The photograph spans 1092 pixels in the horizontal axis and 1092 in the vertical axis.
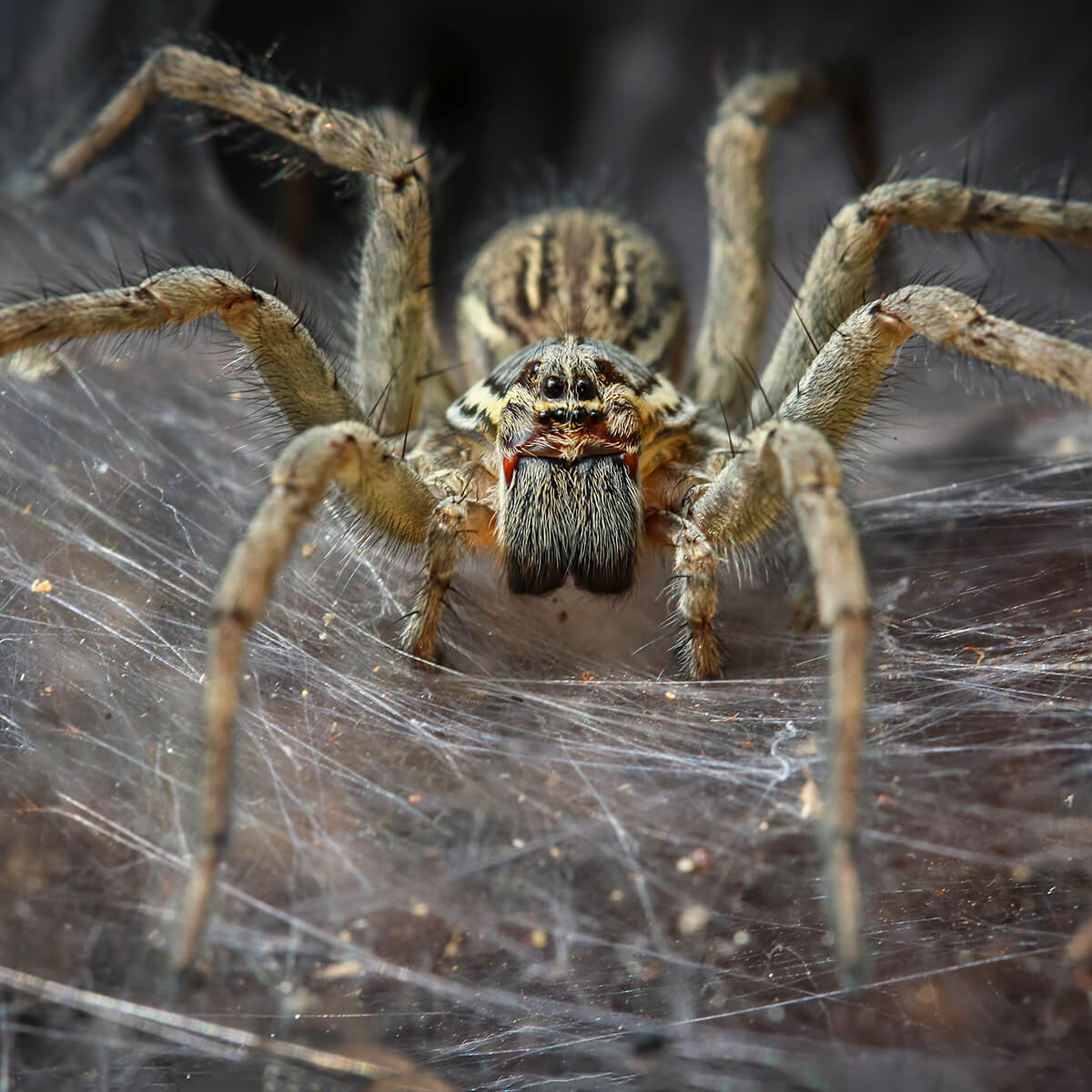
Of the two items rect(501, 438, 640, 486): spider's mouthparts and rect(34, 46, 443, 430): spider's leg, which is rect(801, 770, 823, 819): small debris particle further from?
rect(34, 46, 443, 430): spider's leg

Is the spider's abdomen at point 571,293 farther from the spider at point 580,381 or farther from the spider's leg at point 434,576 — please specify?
the spider's leg at point 434,576

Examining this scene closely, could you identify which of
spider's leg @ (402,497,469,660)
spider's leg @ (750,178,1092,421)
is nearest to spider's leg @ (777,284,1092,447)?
spider's leg @ (750,178,1092,421)

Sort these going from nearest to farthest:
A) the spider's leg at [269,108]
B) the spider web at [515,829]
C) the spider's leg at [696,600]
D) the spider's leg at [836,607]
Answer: the spider's leg at [836,607] → the spider web at [515,829] → the spider's leg at [696,600] → the spider's leg at [269,108]

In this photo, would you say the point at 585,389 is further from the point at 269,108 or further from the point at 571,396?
the point at 269,108

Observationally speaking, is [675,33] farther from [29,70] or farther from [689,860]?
[689,860]

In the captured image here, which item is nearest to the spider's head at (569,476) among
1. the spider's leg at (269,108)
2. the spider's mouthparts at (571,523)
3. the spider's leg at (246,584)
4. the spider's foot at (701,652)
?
the spider's mouthparts at (571,523)

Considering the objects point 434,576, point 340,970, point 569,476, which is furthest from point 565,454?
point 340,970
